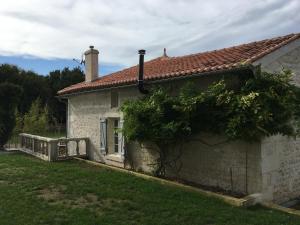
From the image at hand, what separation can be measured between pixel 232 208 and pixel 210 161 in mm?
2293

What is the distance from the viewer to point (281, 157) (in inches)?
389

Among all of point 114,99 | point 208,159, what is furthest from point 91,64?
point 208,159

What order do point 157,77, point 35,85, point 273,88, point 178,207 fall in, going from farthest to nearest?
point 35,85 < point 157,77 < point 273,88 < point 178,207

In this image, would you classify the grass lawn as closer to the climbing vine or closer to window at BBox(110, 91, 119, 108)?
the climbing vine

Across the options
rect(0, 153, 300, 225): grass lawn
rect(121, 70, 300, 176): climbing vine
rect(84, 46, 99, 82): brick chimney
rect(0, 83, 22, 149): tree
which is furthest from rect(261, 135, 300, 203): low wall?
rect(0, 83, 22, 149): tree

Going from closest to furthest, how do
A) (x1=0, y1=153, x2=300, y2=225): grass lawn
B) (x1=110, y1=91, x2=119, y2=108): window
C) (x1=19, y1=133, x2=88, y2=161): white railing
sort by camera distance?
(x1=0, y1=153, x2=300, y2=225): grass lawn < (x1=110, y1=91, x2=119, y2=108): window < (x1=19, y1=133, x2=88, y2=161): white railing

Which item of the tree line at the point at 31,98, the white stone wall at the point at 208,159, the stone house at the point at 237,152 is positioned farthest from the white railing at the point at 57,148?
the tree line at the point at 31,98

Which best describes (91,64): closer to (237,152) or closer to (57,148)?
(57,148)

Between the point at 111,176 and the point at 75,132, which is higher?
the point at 75,132

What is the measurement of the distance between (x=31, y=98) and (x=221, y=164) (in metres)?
42.2

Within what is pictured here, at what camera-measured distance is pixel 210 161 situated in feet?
33.7

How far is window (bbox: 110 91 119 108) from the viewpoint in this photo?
45.6 feet

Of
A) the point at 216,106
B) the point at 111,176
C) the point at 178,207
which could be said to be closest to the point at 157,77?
the point at 216,106

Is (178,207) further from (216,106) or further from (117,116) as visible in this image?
(117,116)
